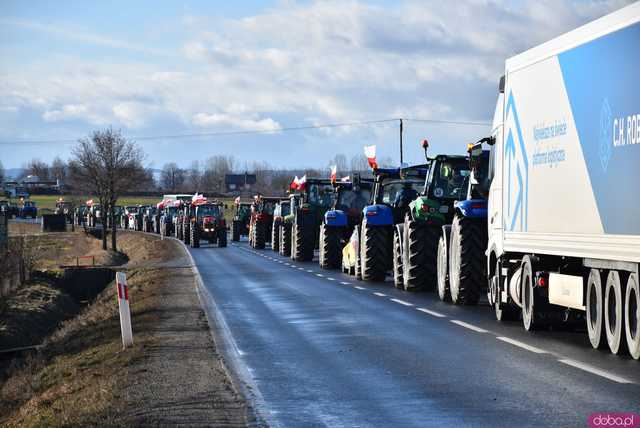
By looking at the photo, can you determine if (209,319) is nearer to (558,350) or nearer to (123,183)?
(558,350)

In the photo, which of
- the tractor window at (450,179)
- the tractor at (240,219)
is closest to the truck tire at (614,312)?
the tractor window at (450,179)

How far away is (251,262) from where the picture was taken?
43.7 m

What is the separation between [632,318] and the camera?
12.1 metres

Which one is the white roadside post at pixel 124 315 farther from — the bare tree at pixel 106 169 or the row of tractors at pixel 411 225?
the bare tree at pixel 106 169

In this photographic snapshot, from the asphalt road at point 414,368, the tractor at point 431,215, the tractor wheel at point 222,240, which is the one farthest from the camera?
the tractor wheel at point 222,240

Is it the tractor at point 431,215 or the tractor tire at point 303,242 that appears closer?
the tractor at point 431,215

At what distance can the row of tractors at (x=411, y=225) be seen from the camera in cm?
2050

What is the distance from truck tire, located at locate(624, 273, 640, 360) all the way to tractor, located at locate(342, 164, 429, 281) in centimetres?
1568

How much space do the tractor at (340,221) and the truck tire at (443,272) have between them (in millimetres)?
12738

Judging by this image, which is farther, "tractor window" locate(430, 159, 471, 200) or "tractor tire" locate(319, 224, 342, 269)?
"tractor tire" locate(319, 224, 342, 269)

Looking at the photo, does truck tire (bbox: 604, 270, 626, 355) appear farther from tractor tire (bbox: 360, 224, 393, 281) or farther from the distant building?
the distant building

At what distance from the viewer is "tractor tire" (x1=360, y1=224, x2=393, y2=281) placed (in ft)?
93.2

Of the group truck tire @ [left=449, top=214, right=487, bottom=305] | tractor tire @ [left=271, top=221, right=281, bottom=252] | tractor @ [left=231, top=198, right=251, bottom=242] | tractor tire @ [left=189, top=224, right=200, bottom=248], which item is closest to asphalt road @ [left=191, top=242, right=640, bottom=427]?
truck tire @ [left=449, top=214, right=487, bottom=305]

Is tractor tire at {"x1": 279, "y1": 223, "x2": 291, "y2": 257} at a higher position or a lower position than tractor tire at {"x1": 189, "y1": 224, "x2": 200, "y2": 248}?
higher
